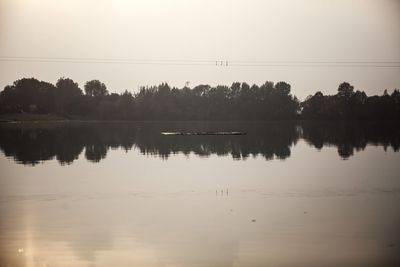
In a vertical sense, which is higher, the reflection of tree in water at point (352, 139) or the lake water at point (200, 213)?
the lake water at point (200, 213)

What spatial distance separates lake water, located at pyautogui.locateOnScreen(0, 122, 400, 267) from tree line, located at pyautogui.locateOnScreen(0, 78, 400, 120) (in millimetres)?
60335

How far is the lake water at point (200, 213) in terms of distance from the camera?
31.3ft

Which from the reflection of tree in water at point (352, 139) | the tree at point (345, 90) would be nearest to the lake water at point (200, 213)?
the reflection of tree in water at point (352, 139)

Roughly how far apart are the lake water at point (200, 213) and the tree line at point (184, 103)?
198 feet

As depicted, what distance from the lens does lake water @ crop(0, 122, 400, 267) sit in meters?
9.54

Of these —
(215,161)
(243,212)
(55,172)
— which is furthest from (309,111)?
(243,212)

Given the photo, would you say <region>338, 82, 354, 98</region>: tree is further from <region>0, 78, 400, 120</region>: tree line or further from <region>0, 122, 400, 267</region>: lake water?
<region>0, 122, 400, 267</region>: lake water

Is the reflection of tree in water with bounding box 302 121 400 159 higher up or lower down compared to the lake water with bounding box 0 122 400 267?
lower down

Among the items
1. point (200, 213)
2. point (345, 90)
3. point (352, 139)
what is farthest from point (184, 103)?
point (200, 213)

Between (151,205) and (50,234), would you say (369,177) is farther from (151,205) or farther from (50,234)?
(50,234)

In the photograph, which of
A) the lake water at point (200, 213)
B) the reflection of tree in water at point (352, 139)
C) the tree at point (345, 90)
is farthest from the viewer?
the tree at point (345, 90)

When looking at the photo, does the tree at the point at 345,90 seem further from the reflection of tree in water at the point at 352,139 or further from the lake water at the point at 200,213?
→ the lake water at the point at 200,213

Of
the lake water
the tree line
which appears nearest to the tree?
the tree line

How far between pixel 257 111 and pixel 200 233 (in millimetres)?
80461
